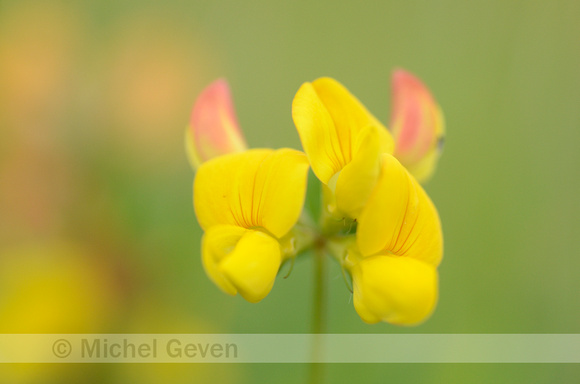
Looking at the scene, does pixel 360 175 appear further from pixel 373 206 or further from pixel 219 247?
pixel 219 247

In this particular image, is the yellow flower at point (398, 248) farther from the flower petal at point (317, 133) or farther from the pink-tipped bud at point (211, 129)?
the pink-tipped bud at point (211, 129)

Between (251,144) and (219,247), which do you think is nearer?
(219,247)

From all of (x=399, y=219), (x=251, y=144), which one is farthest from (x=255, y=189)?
(x=251, y=144)

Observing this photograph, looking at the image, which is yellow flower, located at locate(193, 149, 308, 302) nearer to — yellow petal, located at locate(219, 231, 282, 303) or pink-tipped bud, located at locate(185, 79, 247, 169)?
yellow petal, located at locate(219, 231, 282, 303)

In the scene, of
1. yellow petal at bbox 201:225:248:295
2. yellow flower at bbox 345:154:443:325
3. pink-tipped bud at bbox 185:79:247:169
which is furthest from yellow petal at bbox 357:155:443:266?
pink-tipped bud at bbox 185:79:247:169

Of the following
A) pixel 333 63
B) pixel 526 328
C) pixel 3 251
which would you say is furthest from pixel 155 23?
pixel 526 328

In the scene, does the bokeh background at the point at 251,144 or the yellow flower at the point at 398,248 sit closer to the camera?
the yellow flower at the point at 398,248

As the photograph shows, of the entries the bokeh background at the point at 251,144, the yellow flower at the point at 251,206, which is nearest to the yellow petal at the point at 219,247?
the yellow flower at the point at 251,206
